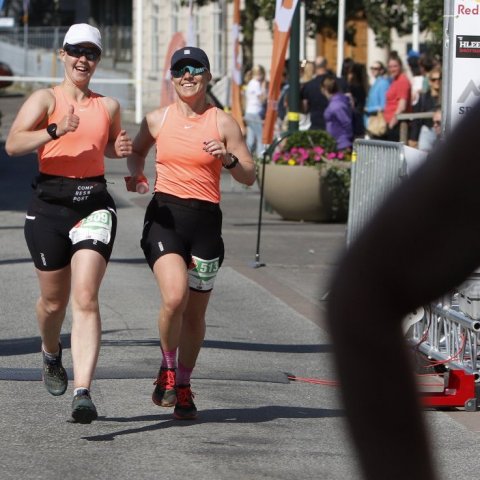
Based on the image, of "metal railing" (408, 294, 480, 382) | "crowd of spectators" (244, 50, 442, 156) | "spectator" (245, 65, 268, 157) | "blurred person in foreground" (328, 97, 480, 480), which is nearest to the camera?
"blurred person in foreground" (328, 97, 480, 480)

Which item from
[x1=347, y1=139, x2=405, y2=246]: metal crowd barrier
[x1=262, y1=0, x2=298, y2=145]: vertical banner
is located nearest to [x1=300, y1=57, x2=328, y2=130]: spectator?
[x1=262, y1=0, x2=298, y2=145]: vertical banner

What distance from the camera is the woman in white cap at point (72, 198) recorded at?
6.34 m

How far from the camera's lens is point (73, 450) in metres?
6.07

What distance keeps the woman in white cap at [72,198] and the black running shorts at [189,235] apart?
0.20 meters

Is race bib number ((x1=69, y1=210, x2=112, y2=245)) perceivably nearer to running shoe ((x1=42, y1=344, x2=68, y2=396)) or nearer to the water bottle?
the water bottle

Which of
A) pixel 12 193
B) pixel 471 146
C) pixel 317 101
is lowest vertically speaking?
pixel 12 193

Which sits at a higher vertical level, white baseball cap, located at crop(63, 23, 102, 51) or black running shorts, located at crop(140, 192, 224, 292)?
white baseball cap, located at crop(63, 23, 102, 51)

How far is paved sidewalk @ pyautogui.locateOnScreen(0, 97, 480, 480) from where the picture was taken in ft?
19.2

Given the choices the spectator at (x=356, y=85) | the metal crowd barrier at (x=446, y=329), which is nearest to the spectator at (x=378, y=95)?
the spectator at (x=356, y=85)

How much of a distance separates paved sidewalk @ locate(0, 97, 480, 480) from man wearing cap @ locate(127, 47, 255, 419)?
35cm

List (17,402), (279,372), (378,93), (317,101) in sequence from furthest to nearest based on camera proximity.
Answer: (378,93), (317,101), (279,372), (17,402)

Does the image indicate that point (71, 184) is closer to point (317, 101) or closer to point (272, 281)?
point (272, 281)

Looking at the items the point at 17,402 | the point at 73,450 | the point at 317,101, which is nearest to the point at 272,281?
the point at 17,402

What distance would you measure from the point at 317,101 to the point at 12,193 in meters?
4.68
